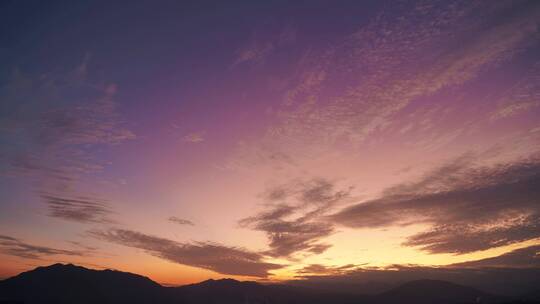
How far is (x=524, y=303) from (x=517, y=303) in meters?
4.20

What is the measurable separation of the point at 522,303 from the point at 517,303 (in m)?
2.60

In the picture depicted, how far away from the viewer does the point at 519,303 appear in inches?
7451

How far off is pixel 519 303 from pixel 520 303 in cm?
128

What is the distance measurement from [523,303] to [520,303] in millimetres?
2489

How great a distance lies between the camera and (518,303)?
7466 inches

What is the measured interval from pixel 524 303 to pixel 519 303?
15.5ft

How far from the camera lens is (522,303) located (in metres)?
187

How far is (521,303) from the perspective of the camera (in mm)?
187375

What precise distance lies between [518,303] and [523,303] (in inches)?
163

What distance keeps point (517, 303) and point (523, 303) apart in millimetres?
3330

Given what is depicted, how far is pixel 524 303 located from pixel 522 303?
1802mm

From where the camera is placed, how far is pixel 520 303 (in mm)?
188125

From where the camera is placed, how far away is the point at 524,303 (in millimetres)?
185000

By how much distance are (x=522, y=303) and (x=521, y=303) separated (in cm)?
83
